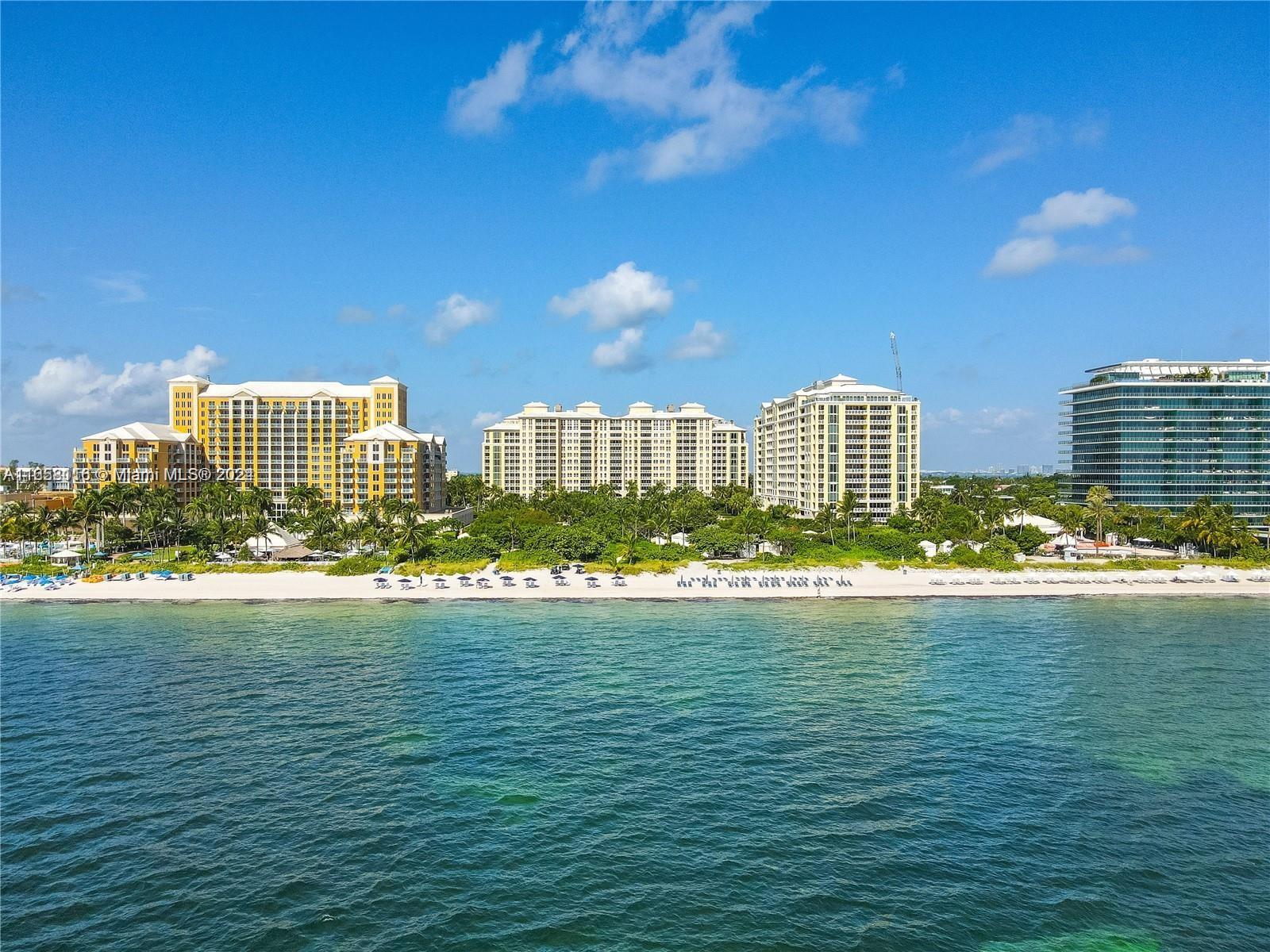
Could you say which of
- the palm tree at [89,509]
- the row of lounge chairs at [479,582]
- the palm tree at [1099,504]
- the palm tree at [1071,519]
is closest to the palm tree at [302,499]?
the palm tree at [89,509]

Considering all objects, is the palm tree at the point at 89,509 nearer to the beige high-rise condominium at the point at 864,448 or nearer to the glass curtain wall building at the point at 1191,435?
the beige high-rise condominium at the point at 864,448

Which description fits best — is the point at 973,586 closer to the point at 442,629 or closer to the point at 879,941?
the point at 442,629

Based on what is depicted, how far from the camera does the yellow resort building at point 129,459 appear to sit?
470 ft

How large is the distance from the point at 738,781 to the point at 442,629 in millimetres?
37810

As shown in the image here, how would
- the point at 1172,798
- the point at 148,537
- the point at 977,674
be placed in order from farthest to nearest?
the point at 148,537
the point at 977,674
the point at 1172,798

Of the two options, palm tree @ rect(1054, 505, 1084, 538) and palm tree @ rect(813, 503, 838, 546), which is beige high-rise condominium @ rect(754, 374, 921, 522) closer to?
palm tree @ rect(813, 503, 838, 546)

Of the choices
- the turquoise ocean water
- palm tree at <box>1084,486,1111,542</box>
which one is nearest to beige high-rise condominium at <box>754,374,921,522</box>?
palm tree at <box>1084,486,1111,542</box>

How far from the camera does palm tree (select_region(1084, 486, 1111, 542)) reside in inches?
4550

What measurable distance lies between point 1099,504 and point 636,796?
107 m

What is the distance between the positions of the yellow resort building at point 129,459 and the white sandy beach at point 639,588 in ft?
216

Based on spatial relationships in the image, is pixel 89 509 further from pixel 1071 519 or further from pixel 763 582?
pixel 1071 519

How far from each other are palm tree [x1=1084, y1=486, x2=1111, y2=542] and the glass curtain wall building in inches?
284

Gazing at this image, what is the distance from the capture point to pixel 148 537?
11238cm

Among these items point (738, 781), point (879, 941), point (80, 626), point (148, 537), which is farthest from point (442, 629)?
point (148, 537)
